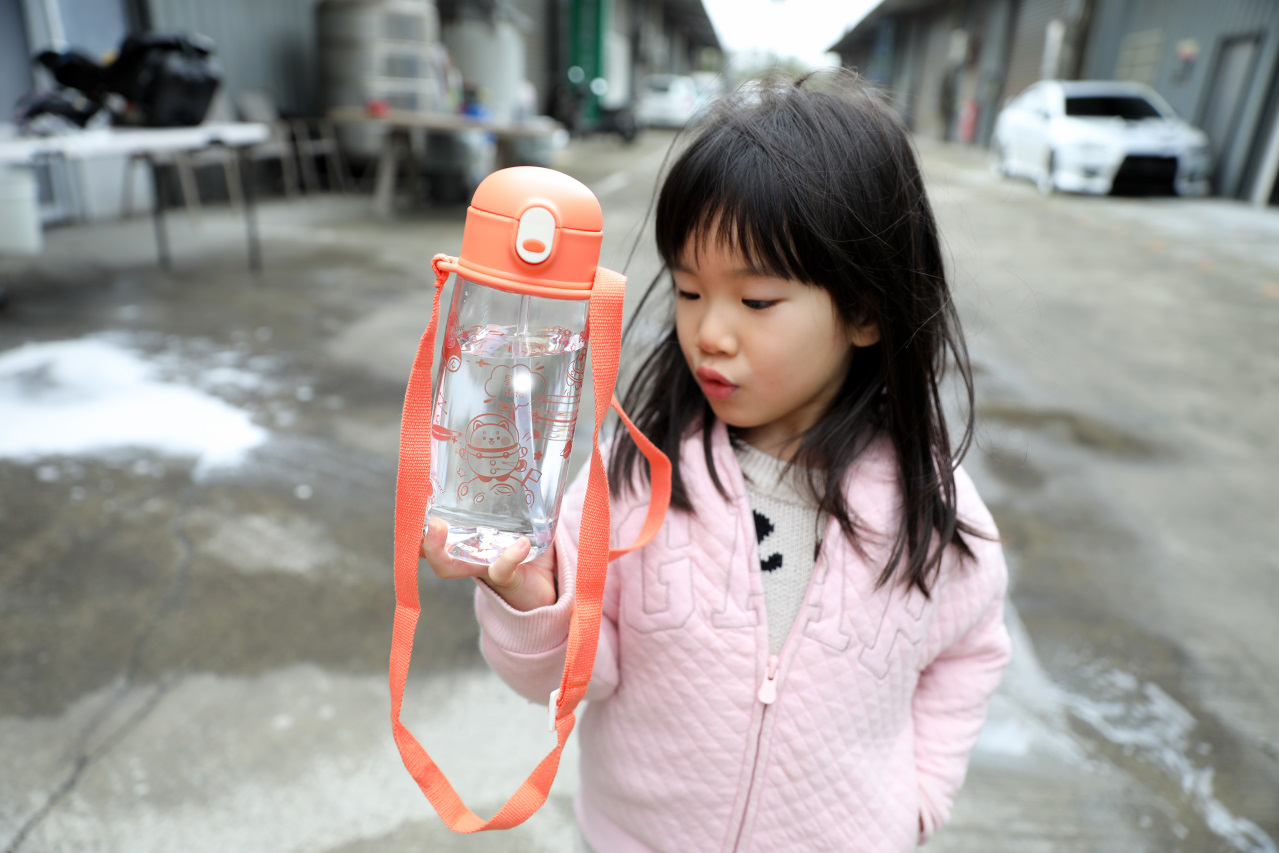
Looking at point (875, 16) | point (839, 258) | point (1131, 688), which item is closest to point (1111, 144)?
point (1131, 688)

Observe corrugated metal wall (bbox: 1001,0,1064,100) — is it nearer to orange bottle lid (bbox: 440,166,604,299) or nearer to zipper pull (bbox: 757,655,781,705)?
zipper pull (bbox: 757,655,781,705)

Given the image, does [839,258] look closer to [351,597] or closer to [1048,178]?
[351,597]

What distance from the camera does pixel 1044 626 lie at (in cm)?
241

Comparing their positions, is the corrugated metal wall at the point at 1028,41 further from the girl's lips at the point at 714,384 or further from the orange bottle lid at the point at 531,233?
the orange bottle lid at the point at 531,233

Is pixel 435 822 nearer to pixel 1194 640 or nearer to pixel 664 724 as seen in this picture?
pixel 664 724

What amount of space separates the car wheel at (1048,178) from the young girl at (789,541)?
1270cm

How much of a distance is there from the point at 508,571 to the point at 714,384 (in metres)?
0.31

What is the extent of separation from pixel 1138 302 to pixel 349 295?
5.53 meters

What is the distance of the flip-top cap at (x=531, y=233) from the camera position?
26.0 inches

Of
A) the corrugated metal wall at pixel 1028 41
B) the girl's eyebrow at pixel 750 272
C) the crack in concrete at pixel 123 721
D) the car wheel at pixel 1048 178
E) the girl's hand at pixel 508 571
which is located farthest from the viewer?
the corrugated metal wall at pixel 1028 41

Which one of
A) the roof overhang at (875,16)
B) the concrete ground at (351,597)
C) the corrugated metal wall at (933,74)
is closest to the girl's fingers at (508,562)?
the concrete ground at (351,597)

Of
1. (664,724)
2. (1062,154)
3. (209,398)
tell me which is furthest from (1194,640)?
(1062,154)

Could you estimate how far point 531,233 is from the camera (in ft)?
2.16

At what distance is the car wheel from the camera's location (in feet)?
39.6
